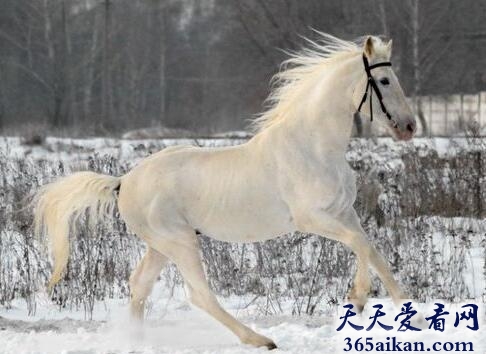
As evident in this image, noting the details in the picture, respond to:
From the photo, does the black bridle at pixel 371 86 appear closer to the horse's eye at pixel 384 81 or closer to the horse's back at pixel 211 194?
the horse's eye at pixel 384 81

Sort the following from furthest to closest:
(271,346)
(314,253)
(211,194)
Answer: (314,253), (211,194), (271,346)

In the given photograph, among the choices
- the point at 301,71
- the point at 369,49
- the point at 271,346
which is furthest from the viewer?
the point at 301,71

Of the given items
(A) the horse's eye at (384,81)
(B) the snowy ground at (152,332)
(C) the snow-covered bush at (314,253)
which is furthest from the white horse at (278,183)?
(C) the snow-covered bush at (314,253)

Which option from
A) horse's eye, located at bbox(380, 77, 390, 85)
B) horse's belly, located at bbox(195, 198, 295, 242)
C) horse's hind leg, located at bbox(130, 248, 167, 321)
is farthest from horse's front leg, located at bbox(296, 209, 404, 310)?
horse's hind leg, located at bbox(130, 248, 167, 321)

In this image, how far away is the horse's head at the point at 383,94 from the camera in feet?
19.5

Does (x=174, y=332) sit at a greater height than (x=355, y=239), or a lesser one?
lesser

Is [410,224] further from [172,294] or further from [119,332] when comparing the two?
[119,332]

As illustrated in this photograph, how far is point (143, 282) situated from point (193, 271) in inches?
18.1

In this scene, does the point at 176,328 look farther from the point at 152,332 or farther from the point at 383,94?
the point at 383,94

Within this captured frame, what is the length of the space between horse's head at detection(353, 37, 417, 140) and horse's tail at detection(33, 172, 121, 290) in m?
1.62

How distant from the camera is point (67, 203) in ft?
21.6

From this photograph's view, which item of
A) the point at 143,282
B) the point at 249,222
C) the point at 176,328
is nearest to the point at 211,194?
the point at 249,222

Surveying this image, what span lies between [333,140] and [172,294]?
239 cm

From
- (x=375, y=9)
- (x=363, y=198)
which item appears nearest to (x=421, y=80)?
(x=375, y=9)
